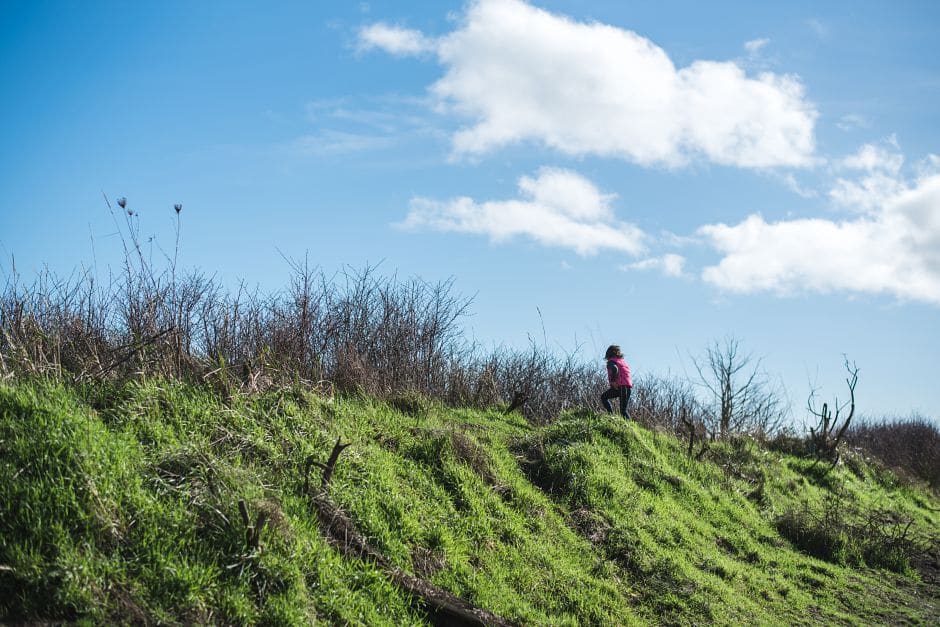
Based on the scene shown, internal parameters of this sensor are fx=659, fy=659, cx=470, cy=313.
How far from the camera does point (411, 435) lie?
870 centimetres

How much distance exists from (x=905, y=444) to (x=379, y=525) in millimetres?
38362

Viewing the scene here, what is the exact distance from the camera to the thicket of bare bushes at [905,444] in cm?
2858

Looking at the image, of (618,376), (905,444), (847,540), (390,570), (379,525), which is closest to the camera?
(390,570)

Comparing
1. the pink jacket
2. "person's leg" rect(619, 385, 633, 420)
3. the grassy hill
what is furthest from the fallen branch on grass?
the pink jacket

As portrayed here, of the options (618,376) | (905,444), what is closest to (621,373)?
(618,376)

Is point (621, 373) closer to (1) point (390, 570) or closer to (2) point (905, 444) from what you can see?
(1) point (390, 570)

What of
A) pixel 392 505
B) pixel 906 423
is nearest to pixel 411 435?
pixel 392 505

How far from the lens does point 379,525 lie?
641cm

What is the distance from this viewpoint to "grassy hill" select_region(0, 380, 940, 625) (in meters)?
4.84

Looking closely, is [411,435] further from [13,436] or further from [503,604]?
[13,436]

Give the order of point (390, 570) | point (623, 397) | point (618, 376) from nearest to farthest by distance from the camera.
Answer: point (390, 570) → point (623, 397) → point (618, 376)

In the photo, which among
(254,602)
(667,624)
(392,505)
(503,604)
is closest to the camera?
(254,602)

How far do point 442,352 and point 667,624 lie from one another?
8457 mm

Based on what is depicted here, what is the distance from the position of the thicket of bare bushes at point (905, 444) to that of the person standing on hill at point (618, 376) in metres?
18.2
